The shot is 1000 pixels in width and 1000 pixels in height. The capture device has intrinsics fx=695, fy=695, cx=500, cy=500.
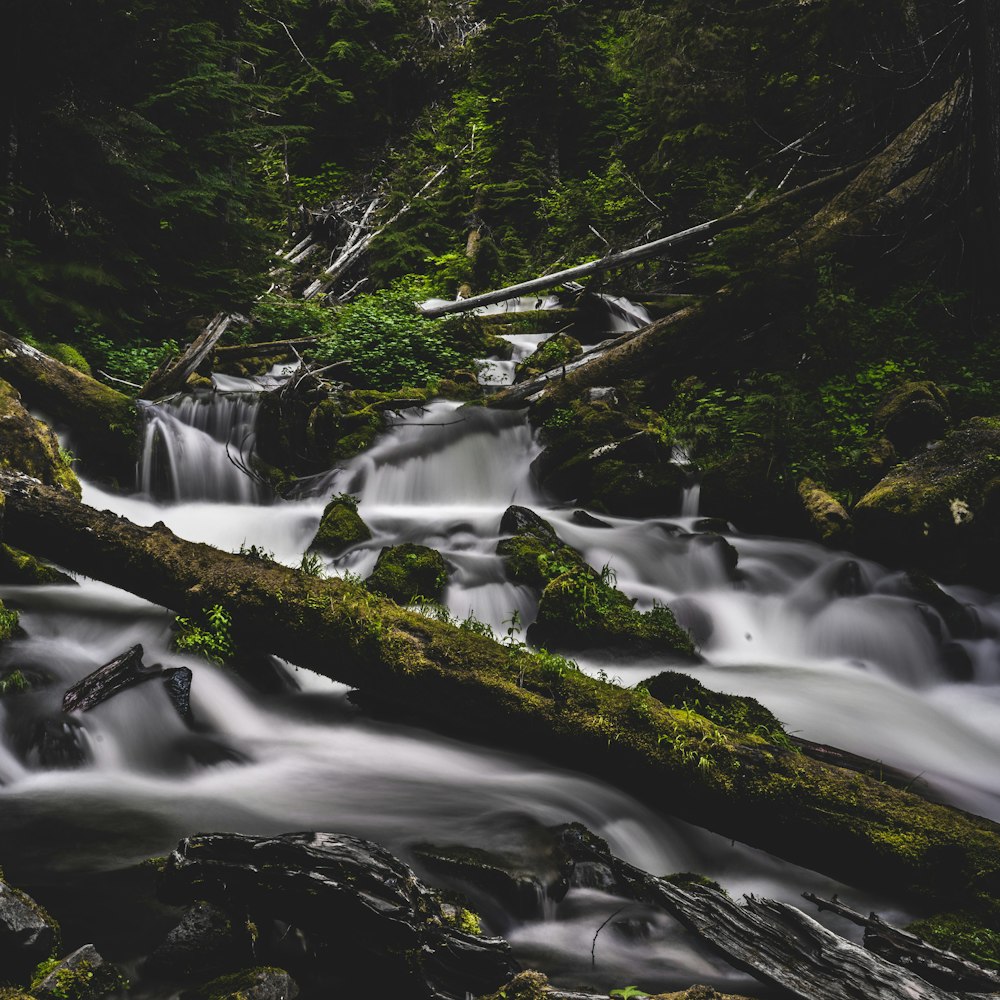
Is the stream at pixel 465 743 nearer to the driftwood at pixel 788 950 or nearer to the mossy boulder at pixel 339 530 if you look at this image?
the mossy boulder at pixel 339 530

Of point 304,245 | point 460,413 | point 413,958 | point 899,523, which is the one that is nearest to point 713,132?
point 460,413

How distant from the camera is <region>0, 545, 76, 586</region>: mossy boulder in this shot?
18.5 feet

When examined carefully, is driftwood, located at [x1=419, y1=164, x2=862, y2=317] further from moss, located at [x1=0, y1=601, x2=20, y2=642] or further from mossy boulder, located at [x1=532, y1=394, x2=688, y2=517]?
moss, located at [x1=0, y1=601, x2=20, y2=642]

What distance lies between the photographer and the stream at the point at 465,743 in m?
A: 3.08

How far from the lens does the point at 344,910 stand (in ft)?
7.93

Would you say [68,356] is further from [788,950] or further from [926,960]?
[926,960]

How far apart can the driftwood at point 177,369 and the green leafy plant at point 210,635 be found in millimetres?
6022

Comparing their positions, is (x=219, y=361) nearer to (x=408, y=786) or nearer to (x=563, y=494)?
(x=563, y=494)

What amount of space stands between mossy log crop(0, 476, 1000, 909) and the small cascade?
13.8ft

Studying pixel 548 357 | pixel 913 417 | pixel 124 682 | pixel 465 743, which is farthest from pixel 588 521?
pixel 124 682

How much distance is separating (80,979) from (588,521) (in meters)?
7.08

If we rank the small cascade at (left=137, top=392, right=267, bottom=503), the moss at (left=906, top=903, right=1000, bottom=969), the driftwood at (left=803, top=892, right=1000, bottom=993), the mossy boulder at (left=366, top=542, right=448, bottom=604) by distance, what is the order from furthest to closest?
1. the small cascade at (left=137, top=392, right=267, bottom=503)
2. the mossy boulder at (left=366, top=542, right=448, bottom=604)
3. the moss at (left=906, top=903, right=1000, bottom=969)
4. the driftwood at (left=803, top=892, right=1000, bottom=993)

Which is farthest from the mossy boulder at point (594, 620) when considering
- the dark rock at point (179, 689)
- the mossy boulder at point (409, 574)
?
the dark rock at point (179, 689)

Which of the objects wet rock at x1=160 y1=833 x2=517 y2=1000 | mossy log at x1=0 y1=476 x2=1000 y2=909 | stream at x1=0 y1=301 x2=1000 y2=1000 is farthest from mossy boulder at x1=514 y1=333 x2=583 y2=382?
wet rock at x1=160 y1=833 x2=517 y2=1000
